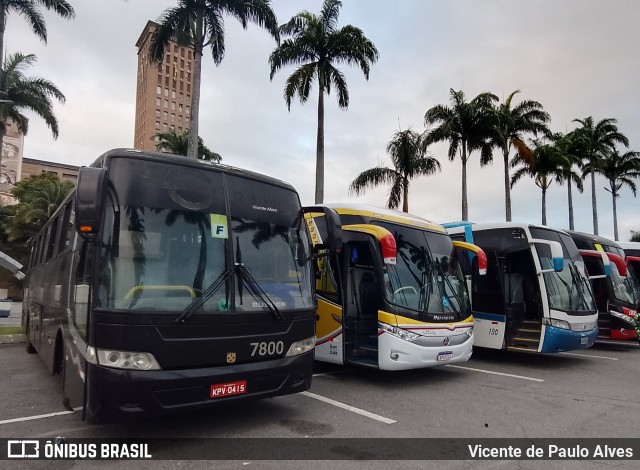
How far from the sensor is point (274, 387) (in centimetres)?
536

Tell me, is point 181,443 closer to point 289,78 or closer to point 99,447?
point 99,447

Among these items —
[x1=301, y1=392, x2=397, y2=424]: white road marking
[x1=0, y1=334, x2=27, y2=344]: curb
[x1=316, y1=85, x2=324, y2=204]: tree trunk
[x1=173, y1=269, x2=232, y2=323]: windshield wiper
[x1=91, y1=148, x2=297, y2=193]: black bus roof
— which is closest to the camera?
[x1=173, y1=269, x2=232, y2=323]: windshield wiper

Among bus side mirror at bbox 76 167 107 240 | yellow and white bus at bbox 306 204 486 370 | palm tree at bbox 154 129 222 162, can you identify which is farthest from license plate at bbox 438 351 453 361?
palm tree at bbox 154 129 222 162

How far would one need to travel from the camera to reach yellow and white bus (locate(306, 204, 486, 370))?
777 centimetres

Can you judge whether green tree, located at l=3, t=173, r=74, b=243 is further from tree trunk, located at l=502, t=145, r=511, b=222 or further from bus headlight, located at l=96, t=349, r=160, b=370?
bus headlight, located at l=96, t=349, r=160, b=370

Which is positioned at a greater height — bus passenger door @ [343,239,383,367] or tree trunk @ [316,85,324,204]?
tree trunk @ [316,85,324,204]

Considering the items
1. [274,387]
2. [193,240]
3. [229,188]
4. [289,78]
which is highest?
[289,78]

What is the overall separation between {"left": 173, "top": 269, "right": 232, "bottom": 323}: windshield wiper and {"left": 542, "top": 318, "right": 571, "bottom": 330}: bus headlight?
25.4ft

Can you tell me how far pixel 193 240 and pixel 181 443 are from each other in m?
2.13

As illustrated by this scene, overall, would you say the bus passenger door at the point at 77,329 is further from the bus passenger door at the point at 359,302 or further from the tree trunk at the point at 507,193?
the tree trunk at the point at 507,193

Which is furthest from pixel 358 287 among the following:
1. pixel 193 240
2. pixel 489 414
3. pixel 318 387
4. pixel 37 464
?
pixel 37 464

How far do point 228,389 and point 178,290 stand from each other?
1.14 m

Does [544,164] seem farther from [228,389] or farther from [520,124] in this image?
[228,389]

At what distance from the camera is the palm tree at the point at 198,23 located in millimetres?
19000
